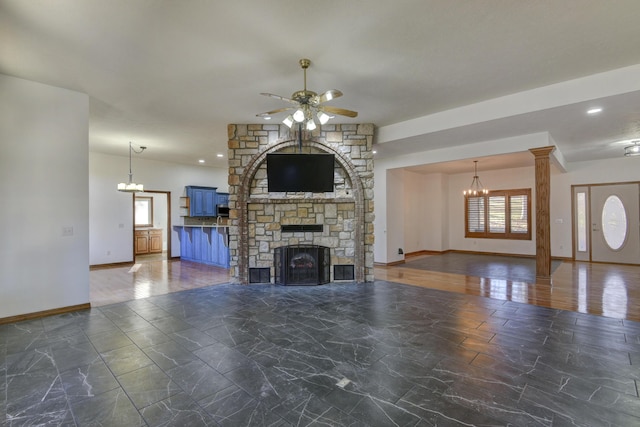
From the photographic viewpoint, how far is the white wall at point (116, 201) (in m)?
7.45

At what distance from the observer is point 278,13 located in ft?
8.24

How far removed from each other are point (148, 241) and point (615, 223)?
45.9 ft

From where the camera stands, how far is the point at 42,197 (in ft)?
12.4

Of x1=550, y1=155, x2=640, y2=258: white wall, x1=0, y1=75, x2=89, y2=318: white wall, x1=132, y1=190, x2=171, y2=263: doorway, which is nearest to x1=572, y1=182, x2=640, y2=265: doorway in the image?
x1=550, y1=155, x2=640, y2=258: white wall

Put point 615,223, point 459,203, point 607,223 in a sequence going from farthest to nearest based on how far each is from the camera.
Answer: point 459,203 < point 607,223 < point 615,223

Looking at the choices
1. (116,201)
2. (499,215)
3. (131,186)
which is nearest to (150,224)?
(116,201)

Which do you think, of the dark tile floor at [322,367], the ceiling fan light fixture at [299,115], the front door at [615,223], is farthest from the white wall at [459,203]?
the ceiling fan light fixture at [299,115]

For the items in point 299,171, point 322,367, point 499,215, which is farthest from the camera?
point 499,215

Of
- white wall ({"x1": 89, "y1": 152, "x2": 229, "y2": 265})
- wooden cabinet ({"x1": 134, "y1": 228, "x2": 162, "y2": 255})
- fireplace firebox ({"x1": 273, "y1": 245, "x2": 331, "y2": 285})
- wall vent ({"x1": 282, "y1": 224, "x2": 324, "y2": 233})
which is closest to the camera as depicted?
fireplace firebox ({"x1": 273, "y1": 245, "x2": 331, "y2": 285})

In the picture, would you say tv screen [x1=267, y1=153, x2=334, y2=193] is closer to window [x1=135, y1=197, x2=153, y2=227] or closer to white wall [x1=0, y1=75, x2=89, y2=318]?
white wall [x1=0, y1=75, x2=89, y2=318]

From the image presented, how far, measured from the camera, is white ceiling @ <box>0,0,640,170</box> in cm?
249

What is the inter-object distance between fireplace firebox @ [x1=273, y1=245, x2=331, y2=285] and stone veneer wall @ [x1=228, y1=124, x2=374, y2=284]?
12 cm

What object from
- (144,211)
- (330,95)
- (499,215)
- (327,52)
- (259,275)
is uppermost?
(327,52)

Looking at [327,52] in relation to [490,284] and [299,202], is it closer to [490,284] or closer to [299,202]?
[299,202]
